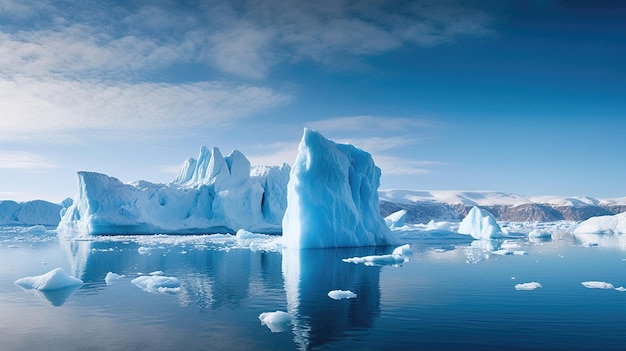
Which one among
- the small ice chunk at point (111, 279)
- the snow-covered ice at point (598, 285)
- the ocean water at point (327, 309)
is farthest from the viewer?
the small ice chunk at point (111, 279)

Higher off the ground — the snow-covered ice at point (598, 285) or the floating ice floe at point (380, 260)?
the floating ice floe at point (380, 260)

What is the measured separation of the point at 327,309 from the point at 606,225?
4982 cm

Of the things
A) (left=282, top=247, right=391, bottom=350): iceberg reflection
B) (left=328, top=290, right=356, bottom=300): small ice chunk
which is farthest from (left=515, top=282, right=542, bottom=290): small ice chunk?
(left=328, top=290, right=356, bottom=300): small ice chunk

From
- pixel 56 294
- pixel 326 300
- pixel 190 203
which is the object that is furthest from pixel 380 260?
pixel 190 203

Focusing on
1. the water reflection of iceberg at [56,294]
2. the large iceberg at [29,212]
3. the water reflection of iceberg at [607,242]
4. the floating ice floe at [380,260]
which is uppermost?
the large iceberg at [29,212]

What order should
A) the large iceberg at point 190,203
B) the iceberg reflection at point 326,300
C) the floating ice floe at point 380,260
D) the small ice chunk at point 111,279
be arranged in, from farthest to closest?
the large iceberg at point 190,203, the floating ice floe at point 380,260, the small ice chunk at point 111,279, the iceberg reflection at point 326,300

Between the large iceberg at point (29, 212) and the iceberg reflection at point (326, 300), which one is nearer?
the iceberg reflection at point (326, 300)

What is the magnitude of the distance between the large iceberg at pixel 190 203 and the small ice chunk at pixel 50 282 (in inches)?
1354

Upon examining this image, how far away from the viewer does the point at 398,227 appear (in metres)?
43.0

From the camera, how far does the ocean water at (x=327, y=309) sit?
309 inches

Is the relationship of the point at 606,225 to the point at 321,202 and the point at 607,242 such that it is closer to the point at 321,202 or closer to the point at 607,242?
the point at 607,242

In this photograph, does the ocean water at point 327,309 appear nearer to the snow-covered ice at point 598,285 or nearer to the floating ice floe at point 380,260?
the snow-covered ice at point 598,285

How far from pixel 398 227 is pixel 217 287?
1237 inches

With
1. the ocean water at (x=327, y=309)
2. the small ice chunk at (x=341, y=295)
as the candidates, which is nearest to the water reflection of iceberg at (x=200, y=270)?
the ocean water at (x=327, y=309)
